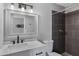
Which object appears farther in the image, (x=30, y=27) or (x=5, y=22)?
(x=30, y=27)

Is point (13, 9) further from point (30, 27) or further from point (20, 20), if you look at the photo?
point (30, 27)

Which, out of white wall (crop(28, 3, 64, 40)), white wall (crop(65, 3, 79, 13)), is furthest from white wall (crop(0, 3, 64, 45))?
white wall (crop(65, 3, 79, 13))

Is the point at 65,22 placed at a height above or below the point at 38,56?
above

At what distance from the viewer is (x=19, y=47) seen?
40.3 inches

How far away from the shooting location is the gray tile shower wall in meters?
1.05

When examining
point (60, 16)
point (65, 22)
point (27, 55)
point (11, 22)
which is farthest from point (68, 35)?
point (11, 22)

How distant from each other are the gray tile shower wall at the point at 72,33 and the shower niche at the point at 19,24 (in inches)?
19.5

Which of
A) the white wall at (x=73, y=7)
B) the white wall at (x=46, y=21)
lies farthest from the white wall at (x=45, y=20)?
the white wall at (x=73, y=7)

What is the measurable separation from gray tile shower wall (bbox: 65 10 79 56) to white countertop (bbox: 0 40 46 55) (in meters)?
0.43

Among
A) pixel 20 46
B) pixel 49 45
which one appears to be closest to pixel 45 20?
pixel 49 45

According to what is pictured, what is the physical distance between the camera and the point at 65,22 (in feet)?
3.59

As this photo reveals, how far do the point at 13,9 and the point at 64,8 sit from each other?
0.77 m

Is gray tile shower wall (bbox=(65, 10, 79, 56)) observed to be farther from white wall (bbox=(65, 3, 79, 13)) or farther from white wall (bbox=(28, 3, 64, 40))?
white wall (bbox=(28, 3, 64, 40))

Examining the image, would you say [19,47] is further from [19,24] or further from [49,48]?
[49,48]
